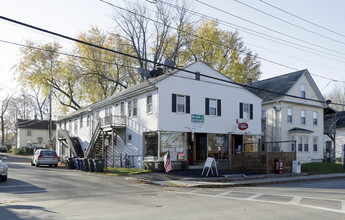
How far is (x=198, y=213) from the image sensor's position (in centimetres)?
951

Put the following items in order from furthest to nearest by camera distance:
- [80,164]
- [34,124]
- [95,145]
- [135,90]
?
1. [34,124]
2. [95,145]
3. [80,164]
4. [135,90]

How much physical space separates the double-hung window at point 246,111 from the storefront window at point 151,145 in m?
8.47

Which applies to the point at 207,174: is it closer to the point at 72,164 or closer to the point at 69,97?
the point at 72,164

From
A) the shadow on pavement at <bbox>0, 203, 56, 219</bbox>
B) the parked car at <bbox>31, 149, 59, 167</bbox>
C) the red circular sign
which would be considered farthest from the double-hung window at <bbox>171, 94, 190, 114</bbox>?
the shadow on pavement at <bbox>0, 203, 56, 219</bbox>

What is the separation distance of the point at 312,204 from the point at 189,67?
17.1 metres

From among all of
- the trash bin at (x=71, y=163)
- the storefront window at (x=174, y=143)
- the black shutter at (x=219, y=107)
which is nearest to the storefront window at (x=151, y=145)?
the storefront window at (x=174, y=143)

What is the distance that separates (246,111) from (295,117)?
872 cm

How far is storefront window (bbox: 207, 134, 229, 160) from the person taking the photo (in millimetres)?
27438

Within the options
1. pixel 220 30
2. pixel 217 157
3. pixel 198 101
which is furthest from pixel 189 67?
pixel 220 30

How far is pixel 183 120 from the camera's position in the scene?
25906 millimetres

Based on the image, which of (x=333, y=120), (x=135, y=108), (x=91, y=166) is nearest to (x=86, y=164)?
(x=91, y=166)

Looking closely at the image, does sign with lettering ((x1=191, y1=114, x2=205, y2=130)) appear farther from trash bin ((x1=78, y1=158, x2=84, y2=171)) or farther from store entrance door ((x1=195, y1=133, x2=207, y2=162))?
trash bin ((x1=78, y1=158, x2=84, y2=171))

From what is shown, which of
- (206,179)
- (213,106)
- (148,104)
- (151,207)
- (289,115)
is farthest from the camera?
(289,115)

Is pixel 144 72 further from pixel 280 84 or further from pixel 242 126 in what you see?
pixel 280 84
